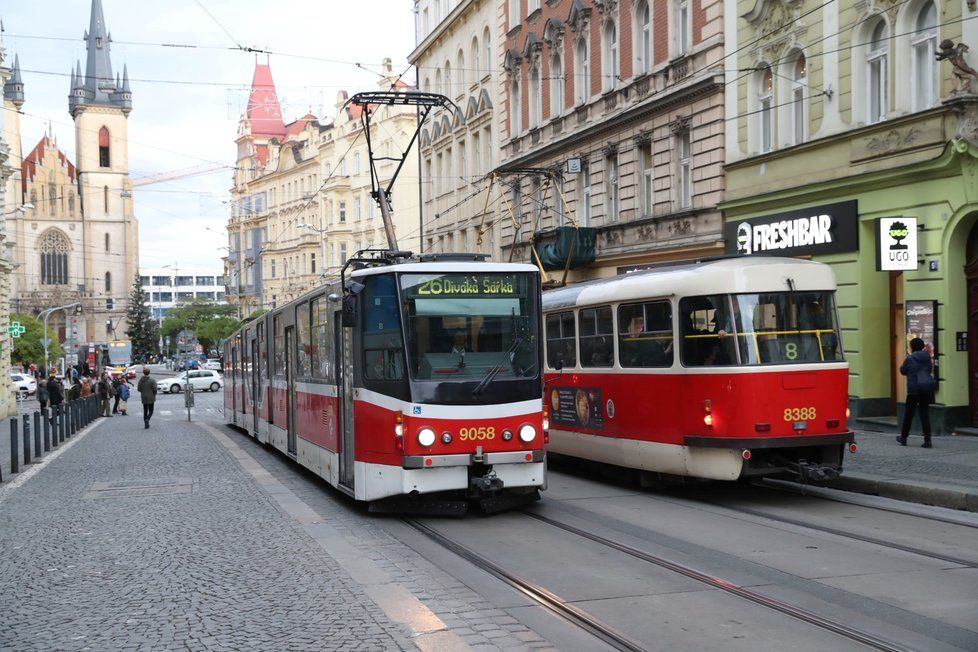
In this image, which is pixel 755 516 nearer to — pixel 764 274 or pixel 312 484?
pixel 764 274

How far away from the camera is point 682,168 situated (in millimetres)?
27578

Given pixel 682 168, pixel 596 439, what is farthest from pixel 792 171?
pixel 596 439

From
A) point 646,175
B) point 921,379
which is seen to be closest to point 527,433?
point 921,379

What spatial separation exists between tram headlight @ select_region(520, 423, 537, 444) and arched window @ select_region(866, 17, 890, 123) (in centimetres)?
1095

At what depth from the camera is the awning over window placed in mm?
32062

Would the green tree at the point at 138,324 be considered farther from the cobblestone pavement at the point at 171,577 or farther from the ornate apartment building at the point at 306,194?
the cobblestone pavement at the point at 171,577

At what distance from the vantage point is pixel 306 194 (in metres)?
90.4

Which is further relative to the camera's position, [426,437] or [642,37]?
[642,37]

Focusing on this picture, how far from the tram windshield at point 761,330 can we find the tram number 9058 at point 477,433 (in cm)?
271

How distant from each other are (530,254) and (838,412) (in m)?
23.7

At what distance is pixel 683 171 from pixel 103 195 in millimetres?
116987

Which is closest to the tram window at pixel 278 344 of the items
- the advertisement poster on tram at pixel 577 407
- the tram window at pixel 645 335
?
the advertisement poster on tram at pixel 577 407

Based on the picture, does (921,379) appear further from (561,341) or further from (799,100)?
(799,100)

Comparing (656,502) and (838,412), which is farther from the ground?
(838,412)
